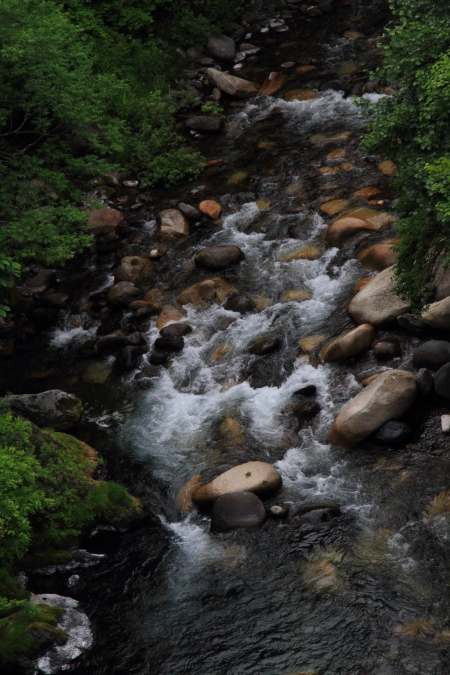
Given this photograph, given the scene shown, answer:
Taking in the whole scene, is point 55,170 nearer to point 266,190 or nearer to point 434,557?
point 266,190

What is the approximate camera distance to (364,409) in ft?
31.4

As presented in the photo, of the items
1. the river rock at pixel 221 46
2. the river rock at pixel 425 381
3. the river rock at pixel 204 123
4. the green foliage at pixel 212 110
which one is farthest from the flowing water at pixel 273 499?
the river rock at pixel 221 46

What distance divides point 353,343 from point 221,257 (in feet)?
14.7

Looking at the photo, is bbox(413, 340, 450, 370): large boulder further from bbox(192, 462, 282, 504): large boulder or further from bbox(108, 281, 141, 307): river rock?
bbox(108, 281, 141, 307): river rock

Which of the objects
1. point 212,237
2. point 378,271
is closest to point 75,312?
point 212,237

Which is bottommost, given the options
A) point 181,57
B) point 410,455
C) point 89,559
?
point 89,559

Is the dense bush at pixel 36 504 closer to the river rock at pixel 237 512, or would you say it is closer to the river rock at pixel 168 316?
the river rock at pixel 237 512

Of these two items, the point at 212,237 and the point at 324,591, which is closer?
the point at 324,591

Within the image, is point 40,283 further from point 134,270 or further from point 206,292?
point 206,292

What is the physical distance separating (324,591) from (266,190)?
36.3 ft

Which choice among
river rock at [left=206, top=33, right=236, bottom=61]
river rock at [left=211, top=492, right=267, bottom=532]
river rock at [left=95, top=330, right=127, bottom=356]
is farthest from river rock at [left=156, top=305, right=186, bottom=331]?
river rock at [left=206, top=33, right=236, bottom=61]

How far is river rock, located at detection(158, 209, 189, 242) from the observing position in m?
15.7

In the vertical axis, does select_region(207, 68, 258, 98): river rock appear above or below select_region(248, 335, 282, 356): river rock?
above

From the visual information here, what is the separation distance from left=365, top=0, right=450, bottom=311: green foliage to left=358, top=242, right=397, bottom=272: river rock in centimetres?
267
